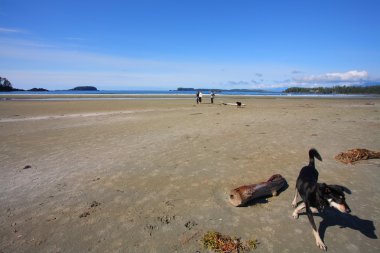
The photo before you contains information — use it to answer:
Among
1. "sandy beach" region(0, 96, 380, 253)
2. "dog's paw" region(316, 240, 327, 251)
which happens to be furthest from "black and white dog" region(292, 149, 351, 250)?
"sandy beach" region(0, 96, 380, 253)

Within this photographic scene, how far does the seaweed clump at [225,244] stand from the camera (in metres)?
4.43

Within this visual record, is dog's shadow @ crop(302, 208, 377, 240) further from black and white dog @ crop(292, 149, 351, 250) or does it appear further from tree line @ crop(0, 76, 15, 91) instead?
tree line @ crop(0, 76, 15, 91)

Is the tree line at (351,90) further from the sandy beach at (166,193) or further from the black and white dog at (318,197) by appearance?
the black and white dog at (318,197)

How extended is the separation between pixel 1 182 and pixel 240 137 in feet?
30.7

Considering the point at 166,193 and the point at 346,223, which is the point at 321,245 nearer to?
the point at 346,223

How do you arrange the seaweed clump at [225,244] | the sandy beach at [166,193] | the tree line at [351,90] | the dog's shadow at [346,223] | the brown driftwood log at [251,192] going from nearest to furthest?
1. the seaweed clump at [225,244]
2. the sandy beach at [166,193]
3. the dog's shadow at [346,223]
4. the brown driftwood log at [251,192]
5. the tree line at [351,90]

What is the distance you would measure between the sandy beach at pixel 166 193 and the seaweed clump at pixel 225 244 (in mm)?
155

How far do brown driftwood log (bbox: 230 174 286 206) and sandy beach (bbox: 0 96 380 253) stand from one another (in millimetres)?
161

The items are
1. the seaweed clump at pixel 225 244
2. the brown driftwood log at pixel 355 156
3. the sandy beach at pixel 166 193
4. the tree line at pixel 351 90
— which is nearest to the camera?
the seaweed clump at pixel 225 244

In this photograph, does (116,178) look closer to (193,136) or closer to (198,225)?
(198,225)

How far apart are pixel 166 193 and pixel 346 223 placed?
3.93m

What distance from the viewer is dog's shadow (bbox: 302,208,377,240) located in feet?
16.4

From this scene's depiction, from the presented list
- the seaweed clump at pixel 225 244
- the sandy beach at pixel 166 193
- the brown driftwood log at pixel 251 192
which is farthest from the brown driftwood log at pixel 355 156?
Result: the seaweed clump at pixel 225 244

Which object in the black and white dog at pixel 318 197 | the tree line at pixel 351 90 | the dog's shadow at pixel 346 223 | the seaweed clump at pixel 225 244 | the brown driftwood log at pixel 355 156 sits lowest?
the tree line at pixel 351 90
